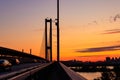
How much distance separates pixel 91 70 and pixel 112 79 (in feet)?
141

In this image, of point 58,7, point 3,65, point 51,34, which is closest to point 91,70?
point 51,34

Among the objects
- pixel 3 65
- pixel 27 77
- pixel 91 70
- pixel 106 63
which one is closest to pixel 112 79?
pixel 106 63

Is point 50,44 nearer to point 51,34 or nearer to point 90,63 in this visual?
point 51,34

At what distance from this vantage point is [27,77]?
34.9 ft

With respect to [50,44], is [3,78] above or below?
below

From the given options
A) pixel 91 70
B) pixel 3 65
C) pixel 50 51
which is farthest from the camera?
pixel 91 70

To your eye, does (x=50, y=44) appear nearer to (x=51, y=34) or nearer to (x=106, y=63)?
(x=51, y=34)

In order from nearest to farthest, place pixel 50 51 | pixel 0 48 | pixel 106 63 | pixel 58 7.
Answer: pixel 0 48, pixel 58 7, pixel 50 51, pixel 106 63

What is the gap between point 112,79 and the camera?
441 ft

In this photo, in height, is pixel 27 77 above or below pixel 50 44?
below

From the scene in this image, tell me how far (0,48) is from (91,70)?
553ft

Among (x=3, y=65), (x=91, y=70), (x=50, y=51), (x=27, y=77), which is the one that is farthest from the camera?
(x=91, y=70)

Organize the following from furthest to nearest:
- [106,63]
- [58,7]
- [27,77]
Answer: [106,63]
[58,7]
[27,77]

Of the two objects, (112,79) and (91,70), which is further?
(91,70)
